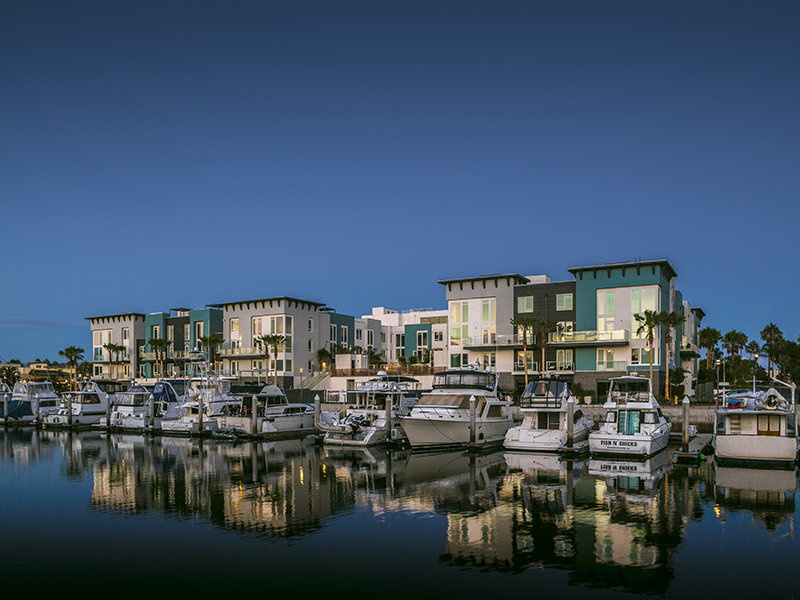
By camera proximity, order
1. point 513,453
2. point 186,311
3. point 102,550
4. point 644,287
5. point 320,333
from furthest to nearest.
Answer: point 186,311
point 320,333
point 644,287
point 513,453
point 102,550

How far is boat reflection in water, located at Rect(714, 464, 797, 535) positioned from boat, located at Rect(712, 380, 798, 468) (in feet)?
1.52

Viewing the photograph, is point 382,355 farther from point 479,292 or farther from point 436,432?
point 436,432

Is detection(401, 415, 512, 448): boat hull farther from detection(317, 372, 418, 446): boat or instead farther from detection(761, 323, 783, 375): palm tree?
detection(761, 323, 783, 375): palm tree

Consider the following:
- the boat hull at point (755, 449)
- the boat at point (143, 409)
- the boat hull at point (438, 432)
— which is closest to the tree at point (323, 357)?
the boat at point (143, 409)

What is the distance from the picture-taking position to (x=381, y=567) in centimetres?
1598

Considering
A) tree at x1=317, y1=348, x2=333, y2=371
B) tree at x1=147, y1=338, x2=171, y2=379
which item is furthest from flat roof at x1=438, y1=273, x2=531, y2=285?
tree at x1=147, y1=338, x2=171, y2=379

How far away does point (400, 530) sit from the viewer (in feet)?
63.9

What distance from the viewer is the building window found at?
208 feet

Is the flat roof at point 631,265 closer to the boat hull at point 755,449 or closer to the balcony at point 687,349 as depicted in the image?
the balcony at point 687,349

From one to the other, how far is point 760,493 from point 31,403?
60017mm

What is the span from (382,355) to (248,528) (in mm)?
74630

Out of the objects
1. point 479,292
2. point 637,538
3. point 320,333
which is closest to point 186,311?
point 320,333

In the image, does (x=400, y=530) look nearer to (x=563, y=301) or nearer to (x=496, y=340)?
(x=496, y=340)

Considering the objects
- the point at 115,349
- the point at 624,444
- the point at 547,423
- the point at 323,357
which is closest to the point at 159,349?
the point at 115,349
